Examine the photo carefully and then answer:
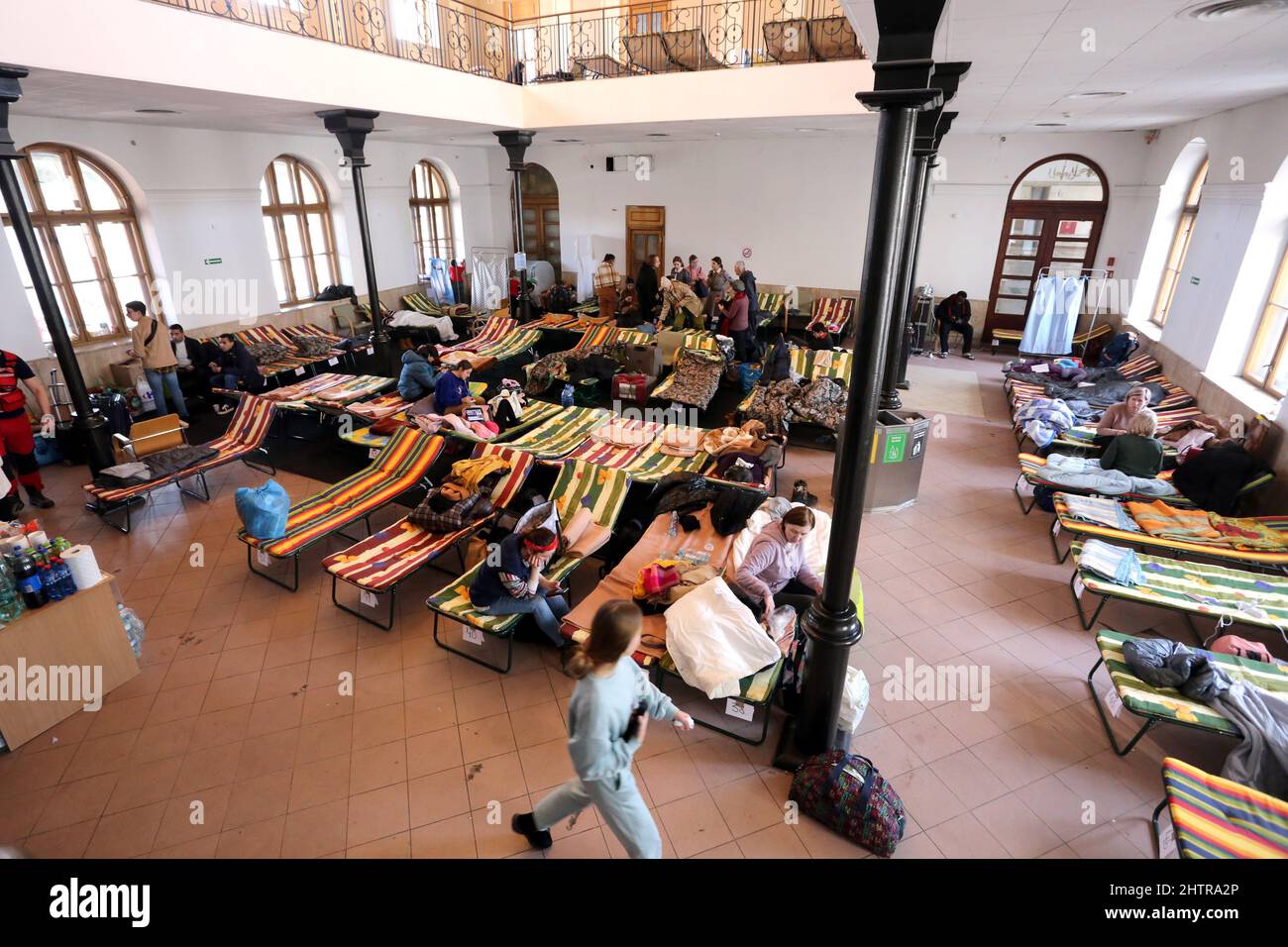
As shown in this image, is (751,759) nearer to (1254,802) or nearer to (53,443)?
(1254,802)

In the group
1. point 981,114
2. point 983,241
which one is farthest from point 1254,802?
point 983,241

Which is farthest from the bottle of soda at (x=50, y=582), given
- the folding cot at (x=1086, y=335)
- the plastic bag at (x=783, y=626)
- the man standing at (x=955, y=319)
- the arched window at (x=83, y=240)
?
the folding cot at (x=1086, y=335)

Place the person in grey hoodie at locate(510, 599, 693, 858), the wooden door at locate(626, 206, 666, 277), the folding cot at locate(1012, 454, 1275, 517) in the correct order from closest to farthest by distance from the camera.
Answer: the person in grey hoodie at locate(510, 599, 693, 858)
the folding cot at locate(1012, 454, 1275, 517)
the wooden door at locate(626, 206, 666, 277)

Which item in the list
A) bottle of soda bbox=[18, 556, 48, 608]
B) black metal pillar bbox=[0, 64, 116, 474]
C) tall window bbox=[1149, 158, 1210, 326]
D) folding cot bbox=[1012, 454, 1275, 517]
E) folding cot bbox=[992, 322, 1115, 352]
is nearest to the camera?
bottle of soda bbox=[18, 556, 48, 608]

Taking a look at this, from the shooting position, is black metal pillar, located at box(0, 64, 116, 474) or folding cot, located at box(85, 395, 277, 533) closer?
black metal pillar, located at box(0, 64, 116, 474)

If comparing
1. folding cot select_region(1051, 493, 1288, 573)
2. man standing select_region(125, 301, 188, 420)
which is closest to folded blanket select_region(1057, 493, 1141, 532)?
folding cot select_region(1051, 493, 1288, 573)

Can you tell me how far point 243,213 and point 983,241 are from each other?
12858 mm

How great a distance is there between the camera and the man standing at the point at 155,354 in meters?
8.01

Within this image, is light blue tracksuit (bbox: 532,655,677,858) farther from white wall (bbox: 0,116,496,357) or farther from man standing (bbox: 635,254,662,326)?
man standing (bbox: 635,254,662,326)

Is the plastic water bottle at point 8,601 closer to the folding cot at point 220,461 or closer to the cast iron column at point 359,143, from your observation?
the folding cot at point 220,461

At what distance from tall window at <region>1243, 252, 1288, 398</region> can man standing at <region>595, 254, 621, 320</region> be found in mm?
9723

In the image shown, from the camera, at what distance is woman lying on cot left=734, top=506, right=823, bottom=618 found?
4.01 m

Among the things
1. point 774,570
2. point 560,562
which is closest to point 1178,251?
point 774,570

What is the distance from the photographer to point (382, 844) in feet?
10.5
